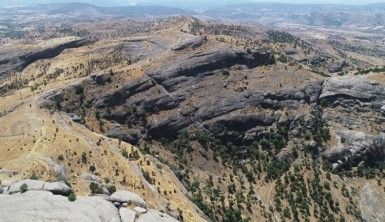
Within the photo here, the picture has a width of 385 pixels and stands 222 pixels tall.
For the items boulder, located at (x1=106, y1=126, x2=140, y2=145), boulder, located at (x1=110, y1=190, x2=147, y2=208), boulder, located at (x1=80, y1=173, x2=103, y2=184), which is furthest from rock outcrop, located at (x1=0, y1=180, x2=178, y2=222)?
boulder, located at (x1=106, y1=126, x2=140, y2=145)

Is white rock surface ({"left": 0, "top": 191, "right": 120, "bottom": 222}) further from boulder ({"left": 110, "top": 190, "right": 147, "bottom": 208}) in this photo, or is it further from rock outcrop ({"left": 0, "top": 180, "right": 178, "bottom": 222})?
boulder ({"left": 110, "top": 190, "right": 147, "bottom": 208})

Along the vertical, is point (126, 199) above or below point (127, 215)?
below

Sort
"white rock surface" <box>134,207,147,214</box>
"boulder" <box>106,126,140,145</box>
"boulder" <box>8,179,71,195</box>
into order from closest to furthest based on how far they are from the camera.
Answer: "boulder" <box>8,179,71,195</box>, "white rock surface" <box>134,207,147,214</box>, "boulder" <box>106,126,140,145</box>

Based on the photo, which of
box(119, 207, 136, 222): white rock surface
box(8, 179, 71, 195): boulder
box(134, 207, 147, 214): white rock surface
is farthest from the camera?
box(134, 207, 147, 214): white rock surface

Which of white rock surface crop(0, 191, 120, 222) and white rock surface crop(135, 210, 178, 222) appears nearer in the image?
white rock surface crop(0, 191, 120, 222)

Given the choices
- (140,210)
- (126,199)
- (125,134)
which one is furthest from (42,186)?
(125,134)

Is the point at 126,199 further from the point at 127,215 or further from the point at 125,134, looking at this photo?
the point at 125,134

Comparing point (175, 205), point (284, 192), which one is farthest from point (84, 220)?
point (284, 192)

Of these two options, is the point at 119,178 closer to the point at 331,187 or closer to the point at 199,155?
the point at 199,155
